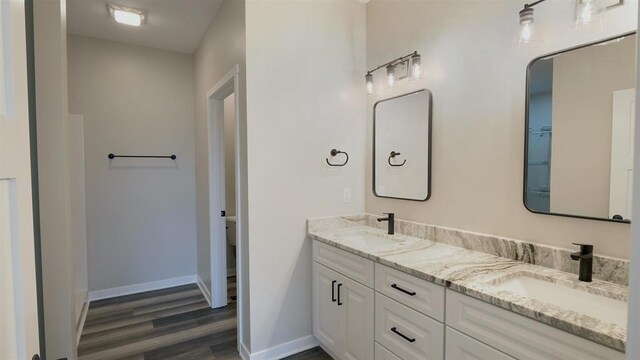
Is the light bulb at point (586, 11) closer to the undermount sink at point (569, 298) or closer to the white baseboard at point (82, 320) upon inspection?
the undermount sink at point (569, 298)

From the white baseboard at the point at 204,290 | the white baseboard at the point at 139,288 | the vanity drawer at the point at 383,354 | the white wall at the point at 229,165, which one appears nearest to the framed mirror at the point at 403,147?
the vanity drawer at the point at 383,354

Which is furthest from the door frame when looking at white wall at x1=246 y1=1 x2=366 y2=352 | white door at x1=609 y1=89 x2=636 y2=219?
white door at x1=609 y1=89 x2=636 y2=219

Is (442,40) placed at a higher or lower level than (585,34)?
higher

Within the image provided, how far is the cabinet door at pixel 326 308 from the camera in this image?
6.86ft

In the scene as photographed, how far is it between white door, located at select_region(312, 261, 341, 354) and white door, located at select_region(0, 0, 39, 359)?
162 centimetres

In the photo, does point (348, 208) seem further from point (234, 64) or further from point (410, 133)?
point (234, 64)

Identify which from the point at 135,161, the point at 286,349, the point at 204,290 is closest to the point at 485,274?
the point at 286,349

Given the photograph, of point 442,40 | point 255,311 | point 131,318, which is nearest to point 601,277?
point 442,40

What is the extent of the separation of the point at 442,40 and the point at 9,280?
219 cm

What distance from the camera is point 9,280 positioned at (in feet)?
1.99

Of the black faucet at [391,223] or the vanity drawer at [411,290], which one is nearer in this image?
the vanity drawer at [411,290]

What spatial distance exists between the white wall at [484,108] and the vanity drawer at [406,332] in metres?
0.65

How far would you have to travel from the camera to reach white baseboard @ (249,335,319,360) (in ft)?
7.26

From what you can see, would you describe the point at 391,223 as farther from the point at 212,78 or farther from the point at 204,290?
the point at 204,290
